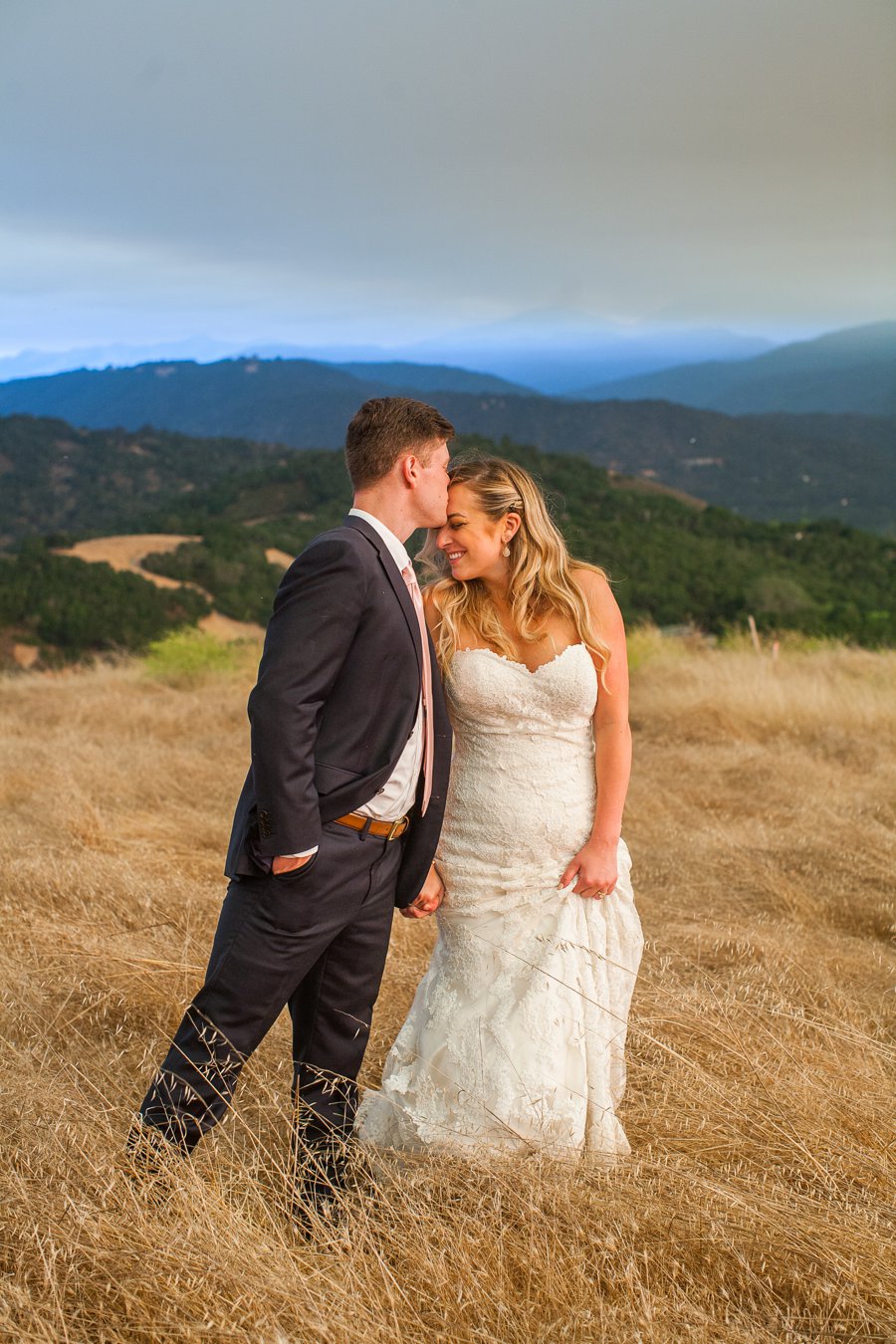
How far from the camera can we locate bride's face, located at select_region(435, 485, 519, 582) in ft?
8.72

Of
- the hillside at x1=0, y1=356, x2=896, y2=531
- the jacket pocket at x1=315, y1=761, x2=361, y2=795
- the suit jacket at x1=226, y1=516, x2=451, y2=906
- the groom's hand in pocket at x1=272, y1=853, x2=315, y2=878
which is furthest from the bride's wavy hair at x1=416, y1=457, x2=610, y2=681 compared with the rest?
the hillside at x1=0, y1=356, x2=896, y2=531

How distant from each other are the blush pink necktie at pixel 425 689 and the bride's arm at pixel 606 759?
0.48m

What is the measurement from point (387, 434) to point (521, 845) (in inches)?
43.8

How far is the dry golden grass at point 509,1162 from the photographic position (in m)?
1.90

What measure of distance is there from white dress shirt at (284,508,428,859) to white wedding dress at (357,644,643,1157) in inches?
11.5

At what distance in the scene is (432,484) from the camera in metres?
2.49

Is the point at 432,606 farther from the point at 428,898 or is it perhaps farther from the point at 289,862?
the point at 289,862

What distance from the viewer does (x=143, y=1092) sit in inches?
121

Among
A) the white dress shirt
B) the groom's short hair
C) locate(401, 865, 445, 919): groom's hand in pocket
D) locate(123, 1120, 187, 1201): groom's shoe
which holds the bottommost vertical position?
locate(123, 1120, 187, 1201): groom's shoe

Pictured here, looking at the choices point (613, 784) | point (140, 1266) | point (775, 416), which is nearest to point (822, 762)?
point (613, 784)

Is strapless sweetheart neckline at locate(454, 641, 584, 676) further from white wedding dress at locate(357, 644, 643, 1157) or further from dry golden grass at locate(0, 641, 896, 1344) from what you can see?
dry golden grass at locate(0, 641, 896, 1344)

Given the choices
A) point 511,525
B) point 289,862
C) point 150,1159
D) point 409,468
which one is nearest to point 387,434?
point 409,468

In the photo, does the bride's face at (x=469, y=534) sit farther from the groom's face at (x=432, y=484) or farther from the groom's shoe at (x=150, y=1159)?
the groom's shoe at (x=150, y=1159)

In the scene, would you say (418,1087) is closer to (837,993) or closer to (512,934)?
(512,934)
